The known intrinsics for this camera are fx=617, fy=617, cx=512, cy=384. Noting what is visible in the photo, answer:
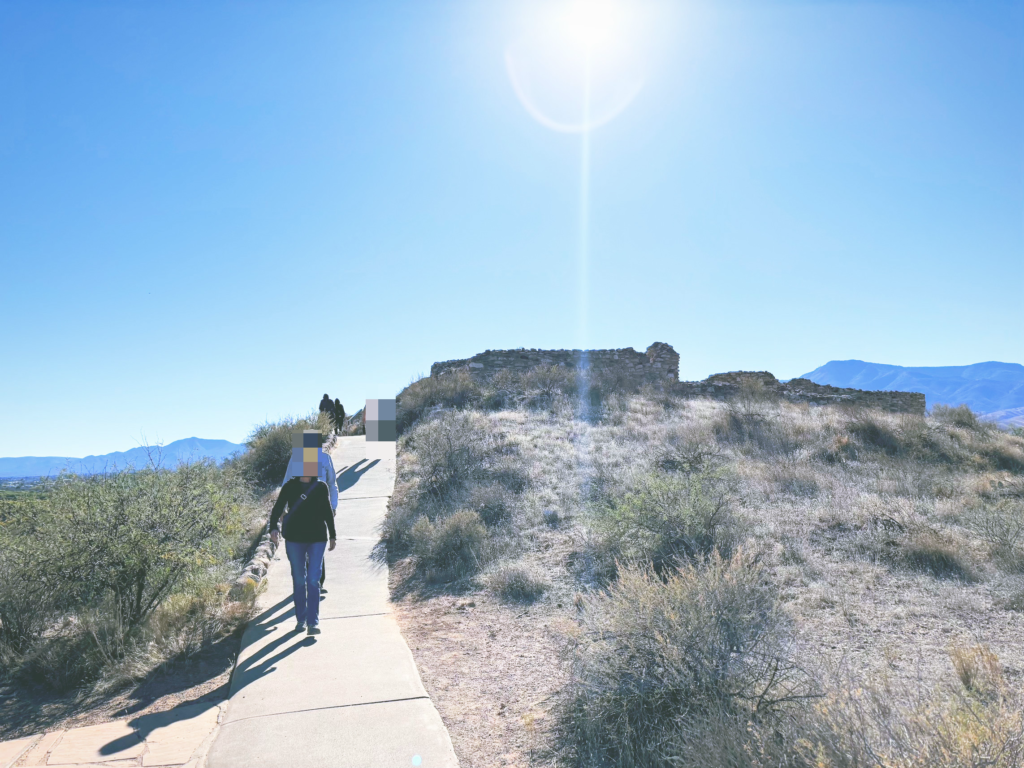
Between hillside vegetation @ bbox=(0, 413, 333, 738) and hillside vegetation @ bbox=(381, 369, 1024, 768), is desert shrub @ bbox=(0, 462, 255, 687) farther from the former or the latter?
hillside vegetation @ bbox=(381, 369, 1024, 768)

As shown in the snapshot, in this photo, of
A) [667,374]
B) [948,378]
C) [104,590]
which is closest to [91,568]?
[104,590]

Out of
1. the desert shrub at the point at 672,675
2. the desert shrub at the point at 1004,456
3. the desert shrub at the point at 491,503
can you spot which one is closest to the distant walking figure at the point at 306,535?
the desert shrub at the point at 672,675

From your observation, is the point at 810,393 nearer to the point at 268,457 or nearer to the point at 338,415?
the point at 338,415

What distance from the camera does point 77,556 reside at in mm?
5113

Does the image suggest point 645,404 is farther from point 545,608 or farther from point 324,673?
point 324,673

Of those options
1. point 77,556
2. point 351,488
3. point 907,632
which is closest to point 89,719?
point 77,556

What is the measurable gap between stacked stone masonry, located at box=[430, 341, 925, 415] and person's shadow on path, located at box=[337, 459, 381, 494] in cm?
823

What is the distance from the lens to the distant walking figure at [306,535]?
218 inches

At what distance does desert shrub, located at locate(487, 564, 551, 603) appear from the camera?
663 centimetres

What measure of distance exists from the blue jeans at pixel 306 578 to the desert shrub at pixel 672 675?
8.15ft

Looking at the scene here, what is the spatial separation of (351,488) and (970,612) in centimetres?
988

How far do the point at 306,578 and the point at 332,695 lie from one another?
4.97 ft

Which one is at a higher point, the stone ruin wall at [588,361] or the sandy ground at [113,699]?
the stone ruin wall at [588,361]

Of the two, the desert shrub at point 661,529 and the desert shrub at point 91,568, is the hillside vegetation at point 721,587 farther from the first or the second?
the desert shrub at point 91,568
